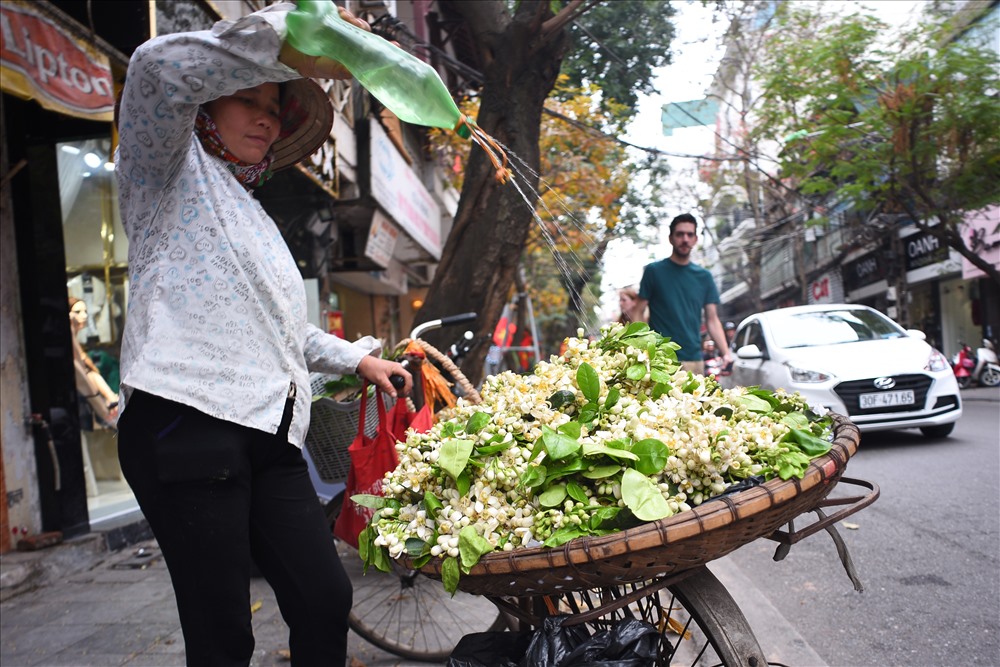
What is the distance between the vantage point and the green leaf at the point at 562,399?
1.70 meters

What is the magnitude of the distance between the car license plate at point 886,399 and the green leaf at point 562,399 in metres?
5.49

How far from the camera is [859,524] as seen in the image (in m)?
4.29

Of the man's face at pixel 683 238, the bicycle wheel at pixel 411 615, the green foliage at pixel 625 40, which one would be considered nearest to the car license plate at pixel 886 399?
the man's face at pixel 683 238

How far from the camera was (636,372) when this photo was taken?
1769 mm

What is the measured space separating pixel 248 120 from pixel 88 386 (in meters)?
4.25

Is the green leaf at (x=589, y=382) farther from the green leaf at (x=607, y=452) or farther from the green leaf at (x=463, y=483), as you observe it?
the green leaf at (x=463, y=483)

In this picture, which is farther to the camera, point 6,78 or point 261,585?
point 261,585

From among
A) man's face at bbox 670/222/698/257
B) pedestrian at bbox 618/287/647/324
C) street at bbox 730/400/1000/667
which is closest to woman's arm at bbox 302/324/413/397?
street at bbox 730/400/1000/667

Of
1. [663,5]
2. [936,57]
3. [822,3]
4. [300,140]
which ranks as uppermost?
[822,3]

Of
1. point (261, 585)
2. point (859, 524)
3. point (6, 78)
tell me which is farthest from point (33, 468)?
point (859, 524)

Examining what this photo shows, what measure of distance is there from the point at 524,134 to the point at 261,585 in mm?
2891

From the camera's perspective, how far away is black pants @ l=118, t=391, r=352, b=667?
4.77 ft

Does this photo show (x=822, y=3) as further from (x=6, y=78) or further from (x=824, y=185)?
(x=6, y=78)

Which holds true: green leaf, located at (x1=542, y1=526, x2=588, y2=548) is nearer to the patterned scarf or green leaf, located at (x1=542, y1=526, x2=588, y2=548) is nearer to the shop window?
the patterned scarf
